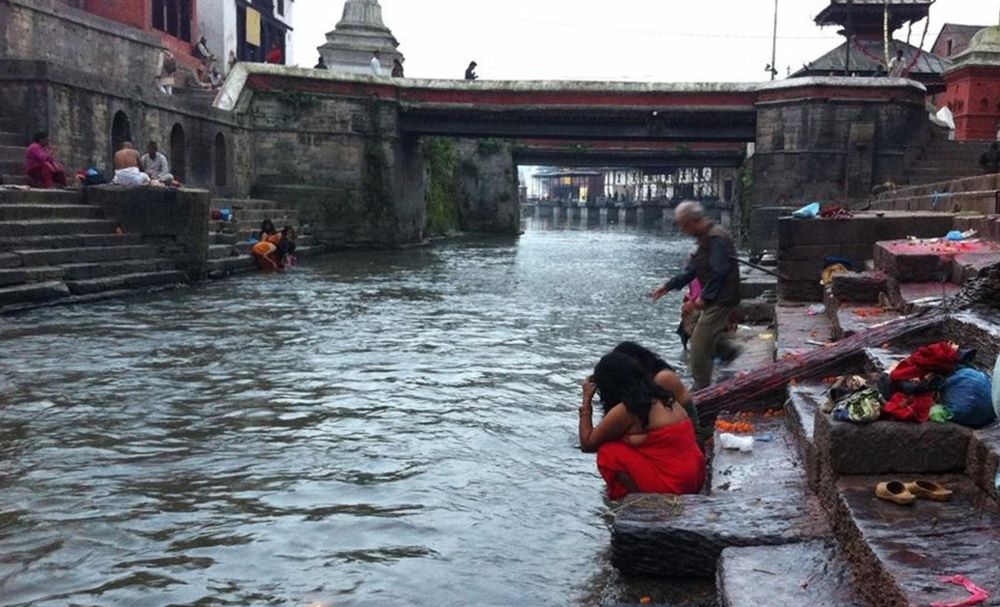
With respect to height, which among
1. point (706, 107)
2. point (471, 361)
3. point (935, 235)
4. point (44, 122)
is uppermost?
point (706, 107)

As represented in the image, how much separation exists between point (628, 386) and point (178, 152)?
18831 millimetres

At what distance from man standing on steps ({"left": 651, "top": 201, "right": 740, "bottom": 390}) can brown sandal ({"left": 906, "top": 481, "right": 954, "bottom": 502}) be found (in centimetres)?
352

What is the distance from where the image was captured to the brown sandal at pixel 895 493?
9.85ft

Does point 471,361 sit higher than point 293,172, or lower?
lower

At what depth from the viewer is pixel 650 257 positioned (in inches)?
1067

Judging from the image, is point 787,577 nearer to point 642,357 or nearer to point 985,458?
point 985,458

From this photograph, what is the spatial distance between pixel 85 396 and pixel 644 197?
281 ft

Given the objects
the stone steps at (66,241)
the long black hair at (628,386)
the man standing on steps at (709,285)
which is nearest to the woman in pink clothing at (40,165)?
the stone steps at (66,241)

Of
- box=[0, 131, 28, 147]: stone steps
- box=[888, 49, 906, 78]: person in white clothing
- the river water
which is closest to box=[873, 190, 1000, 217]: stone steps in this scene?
the river water

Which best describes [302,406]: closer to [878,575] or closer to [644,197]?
[878,575]

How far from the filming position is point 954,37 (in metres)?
48.1

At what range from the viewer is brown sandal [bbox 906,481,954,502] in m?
3.04

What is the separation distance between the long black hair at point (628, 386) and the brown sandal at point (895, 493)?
4.25ft

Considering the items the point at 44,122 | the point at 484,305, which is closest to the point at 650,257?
the point at 484,305
